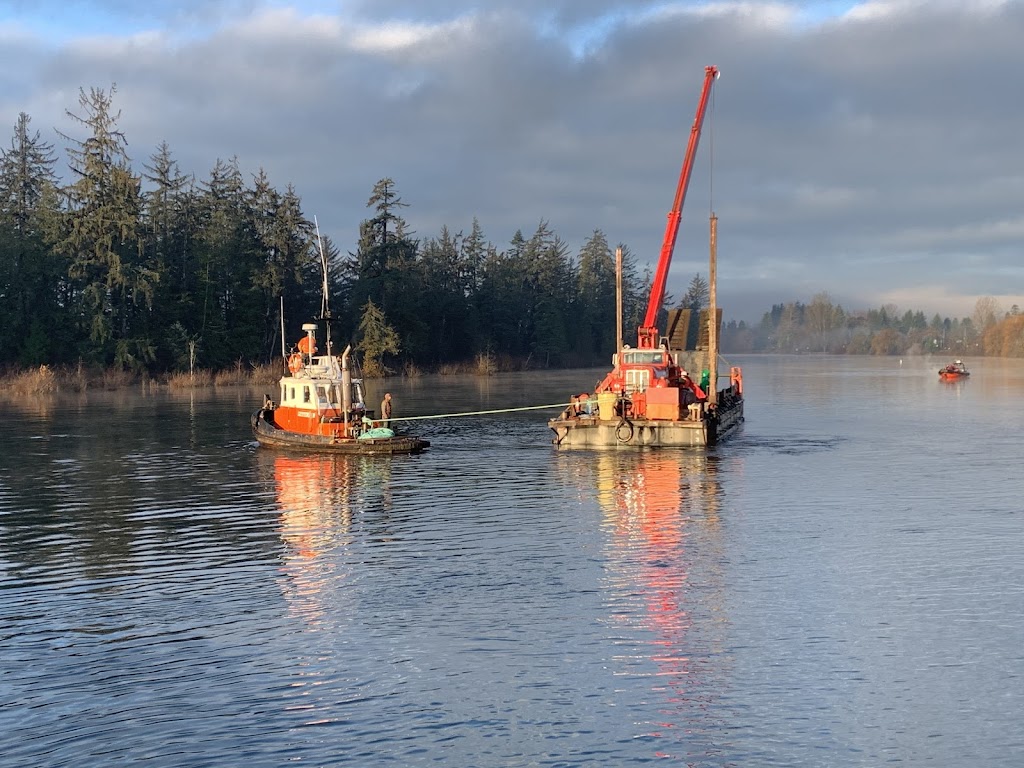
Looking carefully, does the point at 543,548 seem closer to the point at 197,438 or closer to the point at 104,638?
the point at 104,638

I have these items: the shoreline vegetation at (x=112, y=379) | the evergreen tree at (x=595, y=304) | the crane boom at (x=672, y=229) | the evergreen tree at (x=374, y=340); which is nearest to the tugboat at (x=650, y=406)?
the crane boom at (x=672, y=229)

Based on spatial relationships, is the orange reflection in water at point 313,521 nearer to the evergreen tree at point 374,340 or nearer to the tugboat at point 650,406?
the tugboat at point 650,406

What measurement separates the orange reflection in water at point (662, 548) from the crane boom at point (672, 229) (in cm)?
1510

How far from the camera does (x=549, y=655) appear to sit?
18.2m

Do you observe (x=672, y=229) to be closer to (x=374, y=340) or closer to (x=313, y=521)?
(x=313, y=521)

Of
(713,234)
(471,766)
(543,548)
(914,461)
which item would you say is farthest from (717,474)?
(471,766)

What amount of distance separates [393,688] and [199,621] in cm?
524

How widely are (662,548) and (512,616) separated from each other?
7813 mm

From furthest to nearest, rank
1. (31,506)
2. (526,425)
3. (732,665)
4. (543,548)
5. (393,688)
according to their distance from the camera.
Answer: (526,425)
(31,506)
(543,548)
(732,665)
(393,688)

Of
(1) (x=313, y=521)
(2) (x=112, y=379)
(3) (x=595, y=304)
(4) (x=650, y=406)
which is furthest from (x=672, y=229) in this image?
(3) (x=595, y=304)

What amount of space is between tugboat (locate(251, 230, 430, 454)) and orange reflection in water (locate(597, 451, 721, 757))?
947cm

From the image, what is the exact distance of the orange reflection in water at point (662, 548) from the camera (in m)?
17.0

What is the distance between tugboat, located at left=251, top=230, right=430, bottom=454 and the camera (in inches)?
1874

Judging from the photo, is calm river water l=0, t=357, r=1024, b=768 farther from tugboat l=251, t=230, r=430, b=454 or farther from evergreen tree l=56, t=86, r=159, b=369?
evergreen tree l=56, t=86, r=159, b=369
